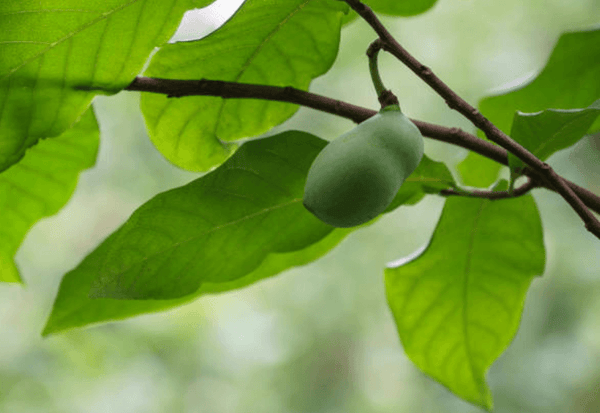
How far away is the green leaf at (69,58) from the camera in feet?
1.75

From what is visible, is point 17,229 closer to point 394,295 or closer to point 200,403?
point 394,295

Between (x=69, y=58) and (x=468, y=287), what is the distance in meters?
0.59

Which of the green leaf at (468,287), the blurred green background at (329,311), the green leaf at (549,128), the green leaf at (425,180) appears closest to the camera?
the green leaf at (549,128)

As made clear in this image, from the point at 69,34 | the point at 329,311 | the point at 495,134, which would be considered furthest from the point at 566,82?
the point at 329,311

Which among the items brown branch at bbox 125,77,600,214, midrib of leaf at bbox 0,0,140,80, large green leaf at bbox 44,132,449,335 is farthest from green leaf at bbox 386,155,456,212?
midrib of leaf at bbox 0,0,140,80

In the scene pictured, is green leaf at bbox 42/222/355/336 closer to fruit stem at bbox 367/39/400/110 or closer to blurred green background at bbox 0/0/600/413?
fruit stem at bbox 367/39/400/110

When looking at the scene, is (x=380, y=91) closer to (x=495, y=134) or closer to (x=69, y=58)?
(x=495, y=134)

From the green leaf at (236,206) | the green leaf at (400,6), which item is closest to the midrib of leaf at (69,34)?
the green leaf at (236,206)

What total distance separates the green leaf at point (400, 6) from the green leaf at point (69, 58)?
0.24 metres

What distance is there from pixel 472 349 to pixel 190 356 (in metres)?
3.84

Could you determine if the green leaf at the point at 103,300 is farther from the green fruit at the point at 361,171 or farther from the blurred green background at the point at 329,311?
the blurred green background at the point at 329,311

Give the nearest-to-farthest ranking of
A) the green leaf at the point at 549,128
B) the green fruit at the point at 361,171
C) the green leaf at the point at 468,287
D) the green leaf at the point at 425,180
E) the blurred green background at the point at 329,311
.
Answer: the green fruit at the point at 361,171
the green leaf at the point at 549,128
the green leaf at the point at 425,180
the green leaf at the point at 468,287
the blurred green background at the point at 329,311

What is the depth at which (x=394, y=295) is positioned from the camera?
905mm

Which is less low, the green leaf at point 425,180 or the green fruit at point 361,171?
the green fruit at point 361,171
